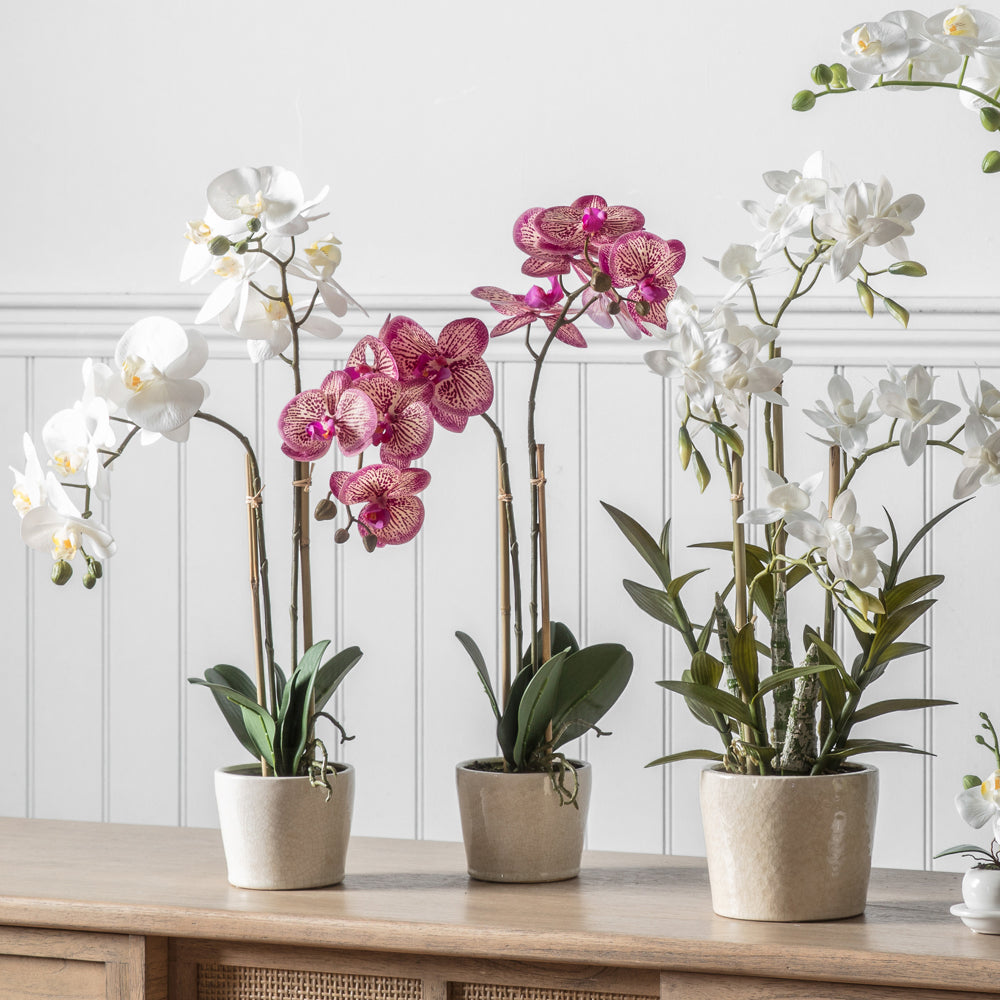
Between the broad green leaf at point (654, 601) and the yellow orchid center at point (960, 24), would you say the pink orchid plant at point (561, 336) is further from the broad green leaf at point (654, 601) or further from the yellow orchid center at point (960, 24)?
the yellow orchid center at point (960, 24)

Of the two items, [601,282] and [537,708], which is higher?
[601,282]

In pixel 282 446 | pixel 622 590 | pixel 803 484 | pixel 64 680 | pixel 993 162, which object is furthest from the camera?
pixel 64 680

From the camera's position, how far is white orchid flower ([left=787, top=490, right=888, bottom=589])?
33.0 inches

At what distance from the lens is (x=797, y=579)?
1.01 meters

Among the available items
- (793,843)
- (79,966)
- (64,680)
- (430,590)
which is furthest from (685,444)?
(64,680)

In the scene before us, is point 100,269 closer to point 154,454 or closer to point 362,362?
point 154,454

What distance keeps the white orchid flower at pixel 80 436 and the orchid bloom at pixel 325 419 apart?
0.41ft

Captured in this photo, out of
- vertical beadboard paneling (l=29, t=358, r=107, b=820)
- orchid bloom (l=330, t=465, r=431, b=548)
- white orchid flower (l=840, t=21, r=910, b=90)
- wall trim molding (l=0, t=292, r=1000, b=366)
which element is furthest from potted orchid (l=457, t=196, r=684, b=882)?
vertical beadboard paneling (l=29, t=358, r=107, b=820)

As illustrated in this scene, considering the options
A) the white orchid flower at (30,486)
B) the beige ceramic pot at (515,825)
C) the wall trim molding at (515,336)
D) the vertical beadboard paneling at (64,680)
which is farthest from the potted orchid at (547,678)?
the vertical beadboard paneling at (64,680)

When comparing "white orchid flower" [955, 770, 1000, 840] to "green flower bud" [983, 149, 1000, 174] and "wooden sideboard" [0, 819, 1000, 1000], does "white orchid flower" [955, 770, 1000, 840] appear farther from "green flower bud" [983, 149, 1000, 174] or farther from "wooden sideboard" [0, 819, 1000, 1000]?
"green flower bud" [983, 149, 1000, 174]

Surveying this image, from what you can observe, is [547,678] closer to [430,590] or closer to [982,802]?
[982,802]

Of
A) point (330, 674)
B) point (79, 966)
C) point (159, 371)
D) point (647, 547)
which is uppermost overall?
point (159, 371)

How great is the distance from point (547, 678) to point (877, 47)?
1.68ft

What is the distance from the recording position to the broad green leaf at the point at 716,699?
3.04ft
